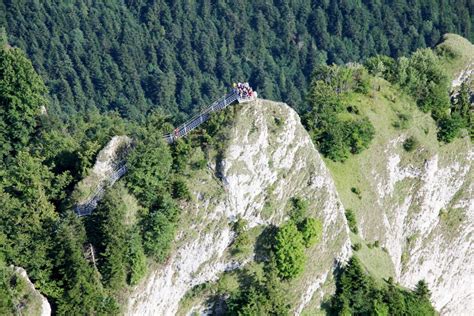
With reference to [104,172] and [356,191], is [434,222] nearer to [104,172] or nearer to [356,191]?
[356,191]

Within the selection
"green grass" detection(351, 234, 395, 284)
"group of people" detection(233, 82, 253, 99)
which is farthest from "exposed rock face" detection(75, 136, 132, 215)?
"green grass" detection(351, 234, 395, 284)

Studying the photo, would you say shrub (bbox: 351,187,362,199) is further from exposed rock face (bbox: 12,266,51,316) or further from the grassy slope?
exposed rock face (bbox: 12,266,51,316)

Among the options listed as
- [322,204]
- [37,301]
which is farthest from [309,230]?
[37,301]

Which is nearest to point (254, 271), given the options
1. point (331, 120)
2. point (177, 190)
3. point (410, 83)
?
point (177, 190)

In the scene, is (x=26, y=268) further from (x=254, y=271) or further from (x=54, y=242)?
(x=254, y=271)

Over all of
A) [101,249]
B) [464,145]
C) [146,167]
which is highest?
[146,167]

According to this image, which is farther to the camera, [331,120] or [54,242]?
[331,120]

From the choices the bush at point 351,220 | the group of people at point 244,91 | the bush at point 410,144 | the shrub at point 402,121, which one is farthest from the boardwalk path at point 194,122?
the bush at point 410,144
